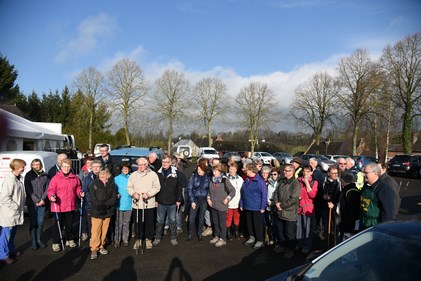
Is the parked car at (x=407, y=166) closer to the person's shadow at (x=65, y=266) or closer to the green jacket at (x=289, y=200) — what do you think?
the green jacket at (x=289, y=200)

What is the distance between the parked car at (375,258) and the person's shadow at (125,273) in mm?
2866

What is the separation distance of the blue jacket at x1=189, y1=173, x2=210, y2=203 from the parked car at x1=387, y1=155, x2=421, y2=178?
23.6 meters

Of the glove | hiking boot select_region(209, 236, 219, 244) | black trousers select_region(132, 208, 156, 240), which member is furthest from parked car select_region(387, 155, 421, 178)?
the glove

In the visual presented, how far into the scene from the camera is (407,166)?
962 inches

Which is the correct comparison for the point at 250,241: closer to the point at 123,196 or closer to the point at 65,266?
the point at 123,196

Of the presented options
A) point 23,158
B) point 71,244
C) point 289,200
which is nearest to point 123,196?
point 71,244

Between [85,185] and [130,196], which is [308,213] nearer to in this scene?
[130,196]

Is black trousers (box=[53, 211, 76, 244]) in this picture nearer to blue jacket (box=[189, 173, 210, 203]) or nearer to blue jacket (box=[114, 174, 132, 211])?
blue jacket (box=[114, 174, 132, 211])

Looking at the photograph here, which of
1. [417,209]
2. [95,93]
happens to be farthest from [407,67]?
[95,93]

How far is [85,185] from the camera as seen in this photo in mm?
6582

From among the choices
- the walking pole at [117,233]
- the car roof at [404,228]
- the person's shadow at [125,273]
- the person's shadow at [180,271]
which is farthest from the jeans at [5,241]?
the car roof at [404,228]

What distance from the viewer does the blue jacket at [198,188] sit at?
705 centimetres

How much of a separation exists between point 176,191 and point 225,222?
1325 millimetres

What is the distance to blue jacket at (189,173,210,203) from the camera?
7.05m
